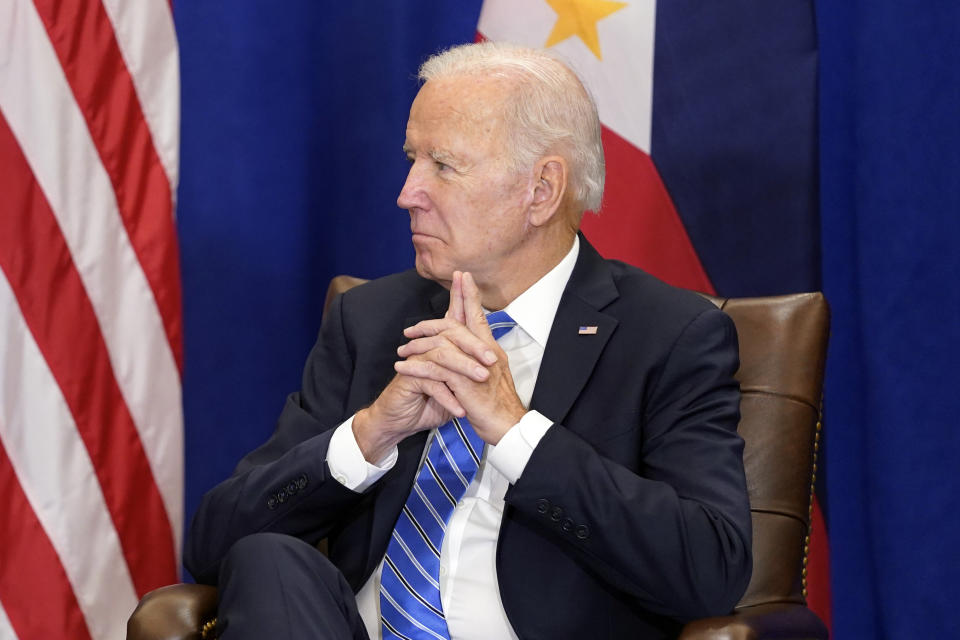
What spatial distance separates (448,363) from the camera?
171 centimetres

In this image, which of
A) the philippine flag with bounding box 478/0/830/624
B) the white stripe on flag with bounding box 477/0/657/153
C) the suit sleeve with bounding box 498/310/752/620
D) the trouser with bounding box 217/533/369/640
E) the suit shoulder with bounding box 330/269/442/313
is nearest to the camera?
the trouser with bounding box 217/533/369/640

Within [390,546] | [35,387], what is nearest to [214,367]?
[35,387]

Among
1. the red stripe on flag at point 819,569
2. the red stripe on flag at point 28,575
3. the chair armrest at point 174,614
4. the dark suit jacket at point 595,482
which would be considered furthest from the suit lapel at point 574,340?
the red stripe on flag at point 28,575

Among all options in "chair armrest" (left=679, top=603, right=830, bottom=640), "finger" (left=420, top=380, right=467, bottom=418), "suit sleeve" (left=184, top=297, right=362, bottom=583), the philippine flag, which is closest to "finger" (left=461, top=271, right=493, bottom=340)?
"finger" (left=420, top=380, right=467, bottom=418)

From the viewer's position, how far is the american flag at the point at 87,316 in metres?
2.48

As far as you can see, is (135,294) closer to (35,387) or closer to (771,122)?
(35,387)

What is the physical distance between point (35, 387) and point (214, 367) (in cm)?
74

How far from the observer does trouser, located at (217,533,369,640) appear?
4.88ft

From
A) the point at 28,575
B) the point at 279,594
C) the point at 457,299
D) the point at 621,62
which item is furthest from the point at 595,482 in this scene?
the point at 28,575

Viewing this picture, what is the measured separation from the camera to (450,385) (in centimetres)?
172

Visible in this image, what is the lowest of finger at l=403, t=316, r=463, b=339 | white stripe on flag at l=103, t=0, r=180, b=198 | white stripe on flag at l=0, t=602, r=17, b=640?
white stripe on flag at l=0, t=602, r=17, b=640

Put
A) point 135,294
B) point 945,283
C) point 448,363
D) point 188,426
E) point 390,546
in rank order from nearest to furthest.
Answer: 1. point 448,363
2. point 390,546
3. point 945,283
4. point 135,294
5. point 188,426

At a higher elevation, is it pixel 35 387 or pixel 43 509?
pixel 35 387

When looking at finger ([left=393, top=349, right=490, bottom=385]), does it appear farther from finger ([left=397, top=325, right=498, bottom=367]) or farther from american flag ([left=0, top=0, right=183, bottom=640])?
american flag ([left=0, top=0, right=183, bottom=640])
